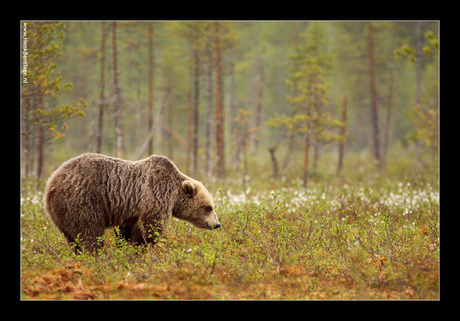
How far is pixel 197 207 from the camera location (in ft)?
25.4

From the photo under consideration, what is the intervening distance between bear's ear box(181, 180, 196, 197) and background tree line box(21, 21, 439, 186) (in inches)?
164

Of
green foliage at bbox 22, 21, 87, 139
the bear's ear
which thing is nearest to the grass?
the bear's ear

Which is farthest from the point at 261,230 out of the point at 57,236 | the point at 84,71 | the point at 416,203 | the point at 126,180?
the point at 84,71

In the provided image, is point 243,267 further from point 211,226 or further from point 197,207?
point 197,207

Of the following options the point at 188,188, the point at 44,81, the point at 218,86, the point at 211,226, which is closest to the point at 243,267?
the point at 211,226

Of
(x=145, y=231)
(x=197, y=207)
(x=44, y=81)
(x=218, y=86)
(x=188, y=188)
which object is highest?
(x=218, y=86)

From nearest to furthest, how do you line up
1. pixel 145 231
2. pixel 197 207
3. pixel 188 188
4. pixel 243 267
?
pixel 243 267 < pixel 145 231 < pixel 188 188 < pixel 197 207

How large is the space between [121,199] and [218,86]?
43.1 ft

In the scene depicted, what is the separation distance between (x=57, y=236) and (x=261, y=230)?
4010 millimetres

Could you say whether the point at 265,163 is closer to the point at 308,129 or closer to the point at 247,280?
the point at 308,129

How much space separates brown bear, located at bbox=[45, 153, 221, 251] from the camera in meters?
6.87

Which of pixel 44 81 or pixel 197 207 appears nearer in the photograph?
pixel 197 207

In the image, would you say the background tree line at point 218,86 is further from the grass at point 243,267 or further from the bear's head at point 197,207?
the grass at point 243,267

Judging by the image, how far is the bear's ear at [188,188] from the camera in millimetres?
7500
